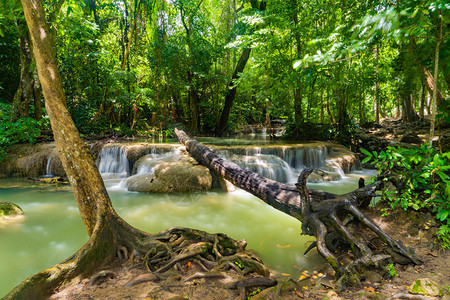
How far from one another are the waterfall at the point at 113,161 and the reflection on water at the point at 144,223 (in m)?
1.55

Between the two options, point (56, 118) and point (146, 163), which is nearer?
point (56, 118)

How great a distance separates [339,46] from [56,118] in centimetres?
389

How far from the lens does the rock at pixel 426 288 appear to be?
180 cm

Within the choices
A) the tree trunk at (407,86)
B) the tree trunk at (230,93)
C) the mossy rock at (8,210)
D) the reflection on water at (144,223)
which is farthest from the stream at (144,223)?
the tree trunk at (230,93)

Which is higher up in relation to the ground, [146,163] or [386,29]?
[386,29]

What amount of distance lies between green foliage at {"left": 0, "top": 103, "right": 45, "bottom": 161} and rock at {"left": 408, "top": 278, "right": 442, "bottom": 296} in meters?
11.2

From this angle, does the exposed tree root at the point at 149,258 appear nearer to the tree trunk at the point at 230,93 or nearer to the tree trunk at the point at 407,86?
the tree trunk at the point at 407,86

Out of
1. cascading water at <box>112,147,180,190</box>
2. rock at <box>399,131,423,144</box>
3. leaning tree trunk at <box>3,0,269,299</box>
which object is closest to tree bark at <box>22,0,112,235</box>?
leaning tree trunk at <box>3,0,269,299</box>

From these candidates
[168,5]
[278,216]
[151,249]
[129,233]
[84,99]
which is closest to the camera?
[151,249]

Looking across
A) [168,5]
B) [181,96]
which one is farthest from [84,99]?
[168,5]

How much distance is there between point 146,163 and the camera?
8.07 m

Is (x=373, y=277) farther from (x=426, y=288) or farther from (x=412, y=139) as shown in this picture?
(x=412, y=139)

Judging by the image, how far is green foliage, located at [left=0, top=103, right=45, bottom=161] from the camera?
8.03 metres

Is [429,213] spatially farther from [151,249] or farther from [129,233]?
[129,233]
